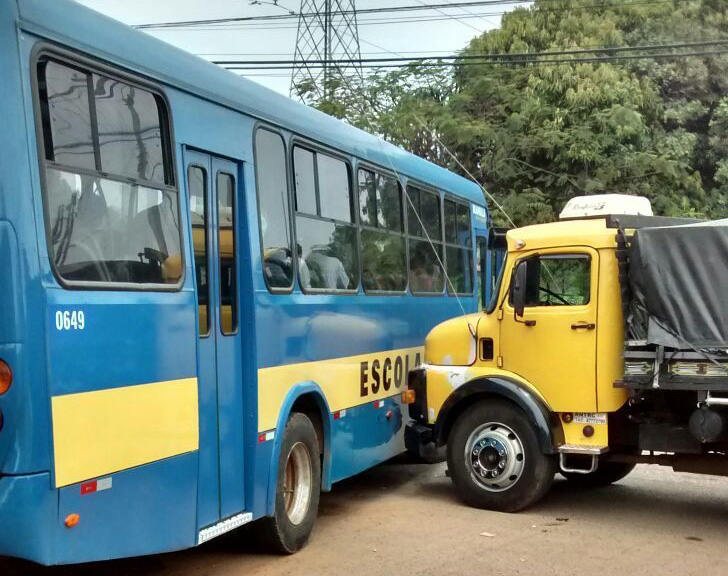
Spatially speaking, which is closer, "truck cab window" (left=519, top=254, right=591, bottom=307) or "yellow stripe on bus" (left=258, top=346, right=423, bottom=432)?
"yellow stripe on bus" (left=258, top=346, right=423, bottom=432)

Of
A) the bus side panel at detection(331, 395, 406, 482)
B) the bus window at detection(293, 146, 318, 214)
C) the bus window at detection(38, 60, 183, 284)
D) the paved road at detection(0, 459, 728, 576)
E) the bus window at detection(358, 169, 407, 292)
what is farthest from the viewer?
the bus window at detection(358, 169, 407, 292)

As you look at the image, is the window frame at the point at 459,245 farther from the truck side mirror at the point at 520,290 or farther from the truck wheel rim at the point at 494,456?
the truck wheel rim at the point at 494,456

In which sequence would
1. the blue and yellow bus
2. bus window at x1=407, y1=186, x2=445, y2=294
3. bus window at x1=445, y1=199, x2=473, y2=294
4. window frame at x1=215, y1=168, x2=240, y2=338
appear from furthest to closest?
bus window at x1=445, y1=199, x2=473, y2=294, bus window at x1=407, y1=186, x2=445, y2=294, window frame at x1=215, y1=168, x2=240, y2=338, the blue and yellow bus

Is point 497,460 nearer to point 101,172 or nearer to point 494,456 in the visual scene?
point 494,456

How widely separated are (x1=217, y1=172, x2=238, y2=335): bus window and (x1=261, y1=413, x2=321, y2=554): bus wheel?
1.08 m

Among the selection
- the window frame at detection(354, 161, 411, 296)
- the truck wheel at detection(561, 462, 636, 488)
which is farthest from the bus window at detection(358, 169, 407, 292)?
the truck wheel at detection(561, 462, 636, 488)

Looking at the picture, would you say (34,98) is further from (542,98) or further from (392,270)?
(542,98)

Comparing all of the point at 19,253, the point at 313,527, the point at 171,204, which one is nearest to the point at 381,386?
the point at 313,527

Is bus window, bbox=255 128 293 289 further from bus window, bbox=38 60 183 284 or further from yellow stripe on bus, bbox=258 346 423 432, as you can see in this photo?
bus window, bbox=38 60 183 284

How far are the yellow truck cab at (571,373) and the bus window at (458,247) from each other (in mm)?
2275

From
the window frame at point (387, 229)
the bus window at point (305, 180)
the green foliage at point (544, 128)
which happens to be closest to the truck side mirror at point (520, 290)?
the window frame at point (387, 229)

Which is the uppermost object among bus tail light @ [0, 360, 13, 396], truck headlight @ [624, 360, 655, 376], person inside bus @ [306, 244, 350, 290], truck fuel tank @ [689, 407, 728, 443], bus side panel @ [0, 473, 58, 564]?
person inside bus @ [306, 244, 350, 290]

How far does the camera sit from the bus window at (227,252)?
6.02 metres

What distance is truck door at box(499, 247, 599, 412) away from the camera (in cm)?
797
